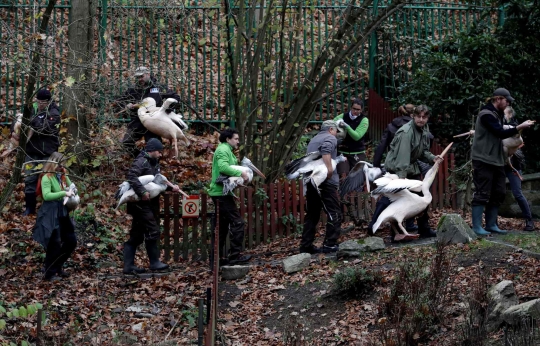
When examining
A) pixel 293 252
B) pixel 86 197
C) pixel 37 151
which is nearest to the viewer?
pixel 293 252

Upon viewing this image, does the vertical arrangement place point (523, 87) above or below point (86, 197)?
above

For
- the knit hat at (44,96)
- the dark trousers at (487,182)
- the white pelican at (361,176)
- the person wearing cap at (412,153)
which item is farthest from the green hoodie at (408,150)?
the knit hat at (44,96)

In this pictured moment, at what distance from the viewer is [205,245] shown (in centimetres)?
1190

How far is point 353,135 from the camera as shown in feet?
44.6

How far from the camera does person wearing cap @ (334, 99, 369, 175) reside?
13547 mm

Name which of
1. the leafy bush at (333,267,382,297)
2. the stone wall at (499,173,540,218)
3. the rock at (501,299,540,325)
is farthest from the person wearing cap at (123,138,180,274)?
the stone wall at (499,173,540,218)

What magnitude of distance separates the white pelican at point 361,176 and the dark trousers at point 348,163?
1.13 meters

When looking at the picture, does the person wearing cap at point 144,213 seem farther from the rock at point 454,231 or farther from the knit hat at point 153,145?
the rock at point 454,231

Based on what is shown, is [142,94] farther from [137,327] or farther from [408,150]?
[137,327]

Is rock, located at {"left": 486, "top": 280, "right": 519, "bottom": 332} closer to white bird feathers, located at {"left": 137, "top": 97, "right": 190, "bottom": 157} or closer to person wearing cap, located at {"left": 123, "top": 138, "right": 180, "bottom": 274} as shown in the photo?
person wearing cap, located at {"left": 123, "top": 138, "right": 180, "bottom": 274}

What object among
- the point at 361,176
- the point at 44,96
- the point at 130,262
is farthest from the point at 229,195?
the point at 44,96

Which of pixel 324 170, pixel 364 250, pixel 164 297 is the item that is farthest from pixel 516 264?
pixel 164 297

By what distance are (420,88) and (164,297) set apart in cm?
767

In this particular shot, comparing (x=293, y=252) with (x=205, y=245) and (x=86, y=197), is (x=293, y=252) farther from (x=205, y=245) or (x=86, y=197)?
(x=86, y=197)
